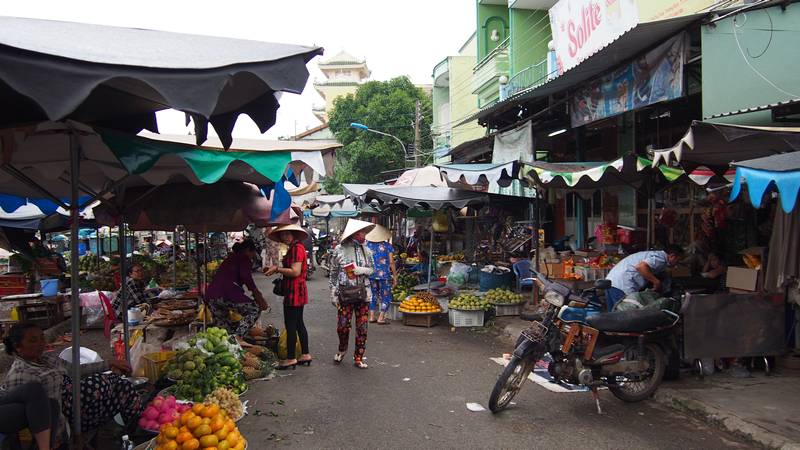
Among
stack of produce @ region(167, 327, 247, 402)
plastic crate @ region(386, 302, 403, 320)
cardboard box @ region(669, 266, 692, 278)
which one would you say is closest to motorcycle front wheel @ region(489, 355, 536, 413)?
stack of produce @ region(167, 327, 247, 402)

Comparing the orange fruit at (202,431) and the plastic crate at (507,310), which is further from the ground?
the orange fruit at (202,431)

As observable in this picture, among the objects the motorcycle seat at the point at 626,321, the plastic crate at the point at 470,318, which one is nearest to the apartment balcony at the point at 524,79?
the plastic crate at the point at 470,318

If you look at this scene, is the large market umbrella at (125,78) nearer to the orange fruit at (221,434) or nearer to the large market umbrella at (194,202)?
the orange fruit at (221,434)

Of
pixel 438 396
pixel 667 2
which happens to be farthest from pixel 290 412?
pixel 667 2

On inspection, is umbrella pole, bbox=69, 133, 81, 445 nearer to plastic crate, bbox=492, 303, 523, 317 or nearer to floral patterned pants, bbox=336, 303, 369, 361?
floral patterned pants, bbox=336, 303, 369, 361

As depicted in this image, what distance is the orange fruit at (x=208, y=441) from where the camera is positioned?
3768 millimetres

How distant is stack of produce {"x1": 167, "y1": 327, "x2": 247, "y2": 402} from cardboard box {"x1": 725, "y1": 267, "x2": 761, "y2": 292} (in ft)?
19.1

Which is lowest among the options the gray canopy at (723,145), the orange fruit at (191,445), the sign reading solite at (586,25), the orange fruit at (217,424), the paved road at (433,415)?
the paved road at (433,415)

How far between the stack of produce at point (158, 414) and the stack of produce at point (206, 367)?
2.34ft

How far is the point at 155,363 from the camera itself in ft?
20.7

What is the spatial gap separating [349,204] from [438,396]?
1560 cm

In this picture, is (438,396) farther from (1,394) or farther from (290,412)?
(1,394)

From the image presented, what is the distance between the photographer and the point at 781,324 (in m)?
6.27

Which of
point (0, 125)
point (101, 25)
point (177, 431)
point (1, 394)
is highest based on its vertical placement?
point (101, 25)
